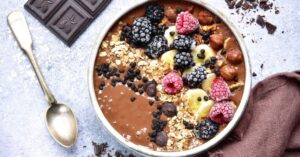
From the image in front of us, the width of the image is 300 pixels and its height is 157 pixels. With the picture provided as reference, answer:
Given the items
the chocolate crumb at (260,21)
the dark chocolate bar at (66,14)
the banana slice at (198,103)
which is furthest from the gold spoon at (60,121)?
the chocolate crumb at (260,21)

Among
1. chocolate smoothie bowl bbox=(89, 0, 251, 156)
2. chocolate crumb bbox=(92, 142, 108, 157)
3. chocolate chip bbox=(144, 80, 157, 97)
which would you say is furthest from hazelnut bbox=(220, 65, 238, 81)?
chocolate crumb bbox=(92, 142, 108, 157)

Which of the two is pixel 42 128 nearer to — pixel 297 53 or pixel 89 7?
pixel 89 7

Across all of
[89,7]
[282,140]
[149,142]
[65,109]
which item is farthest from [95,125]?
[282,140]

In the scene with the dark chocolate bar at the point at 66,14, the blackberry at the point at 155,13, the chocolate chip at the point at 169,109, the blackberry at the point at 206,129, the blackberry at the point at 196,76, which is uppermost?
the blackberry at the point at 155,13

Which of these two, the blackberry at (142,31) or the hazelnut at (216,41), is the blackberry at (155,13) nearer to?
the blackberry at (142,31)

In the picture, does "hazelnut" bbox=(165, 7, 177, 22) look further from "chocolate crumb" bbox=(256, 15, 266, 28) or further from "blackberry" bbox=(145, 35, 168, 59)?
"chocolate crumb" bbox=(256, 15, 266, 28)

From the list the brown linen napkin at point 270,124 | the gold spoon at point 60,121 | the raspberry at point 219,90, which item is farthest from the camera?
the gold spoon at point 60,121
